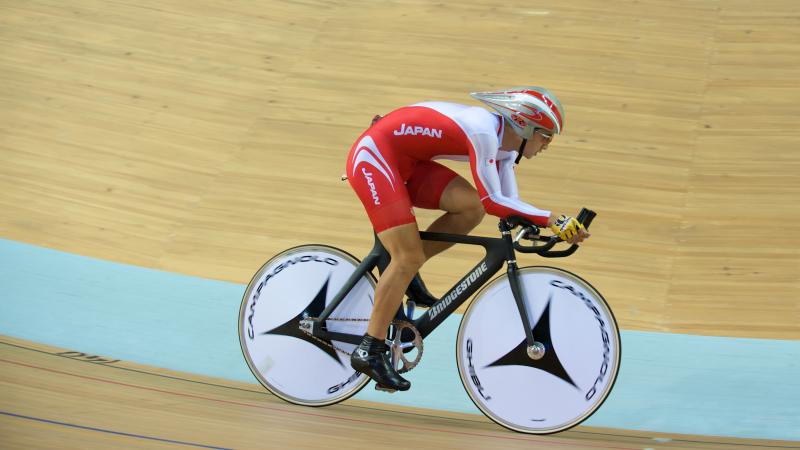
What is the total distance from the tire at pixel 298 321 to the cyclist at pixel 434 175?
7.7 inches

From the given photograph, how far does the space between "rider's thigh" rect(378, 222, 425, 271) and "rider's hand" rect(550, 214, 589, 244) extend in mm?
A: 426

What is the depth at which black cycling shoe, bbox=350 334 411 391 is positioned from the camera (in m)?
3.29

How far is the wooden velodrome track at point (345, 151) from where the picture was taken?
3.60 metres

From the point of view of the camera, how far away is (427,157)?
3.27 metres

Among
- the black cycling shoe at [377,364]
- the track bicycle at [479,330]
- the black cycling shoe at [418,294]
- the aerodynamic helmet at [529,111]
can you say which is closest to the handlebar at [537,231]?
the track bicycle at [479,330]

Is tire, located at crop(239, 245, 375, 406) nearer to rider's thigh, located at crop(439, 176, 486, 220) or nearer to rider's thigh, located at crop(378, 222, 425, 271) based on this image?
rider's thigh, located at crop(378, 222, 425, 271)

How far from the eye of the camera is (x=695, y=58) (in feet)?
19.3

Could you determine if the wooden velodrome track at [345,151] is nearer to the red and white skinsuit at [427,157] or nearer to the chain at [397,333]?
the chain at [397,333]

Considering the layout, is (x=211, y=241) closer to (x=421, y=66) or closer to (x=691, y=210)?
(x=421, y=66)

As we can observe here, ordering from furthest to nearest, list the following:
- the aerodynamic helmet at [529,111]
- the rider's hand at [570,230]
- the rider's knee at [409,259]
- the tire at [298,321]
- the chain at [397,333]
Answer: the tire at [298,321]
the chain at [397,333]
the rider's knee at [409,259]
the aerodynamic helmet at [529,111]
the rider's hand at [570,230]

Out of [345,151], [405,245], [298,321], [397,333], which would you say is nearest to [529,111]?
[405,245]

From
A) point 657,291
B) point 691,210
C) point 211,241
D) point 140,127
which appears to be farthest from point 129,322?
point 691,210

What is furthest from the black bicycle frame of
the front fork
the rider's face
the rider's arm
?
the rider's face

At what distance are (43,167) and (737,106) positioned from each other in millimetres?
3585
